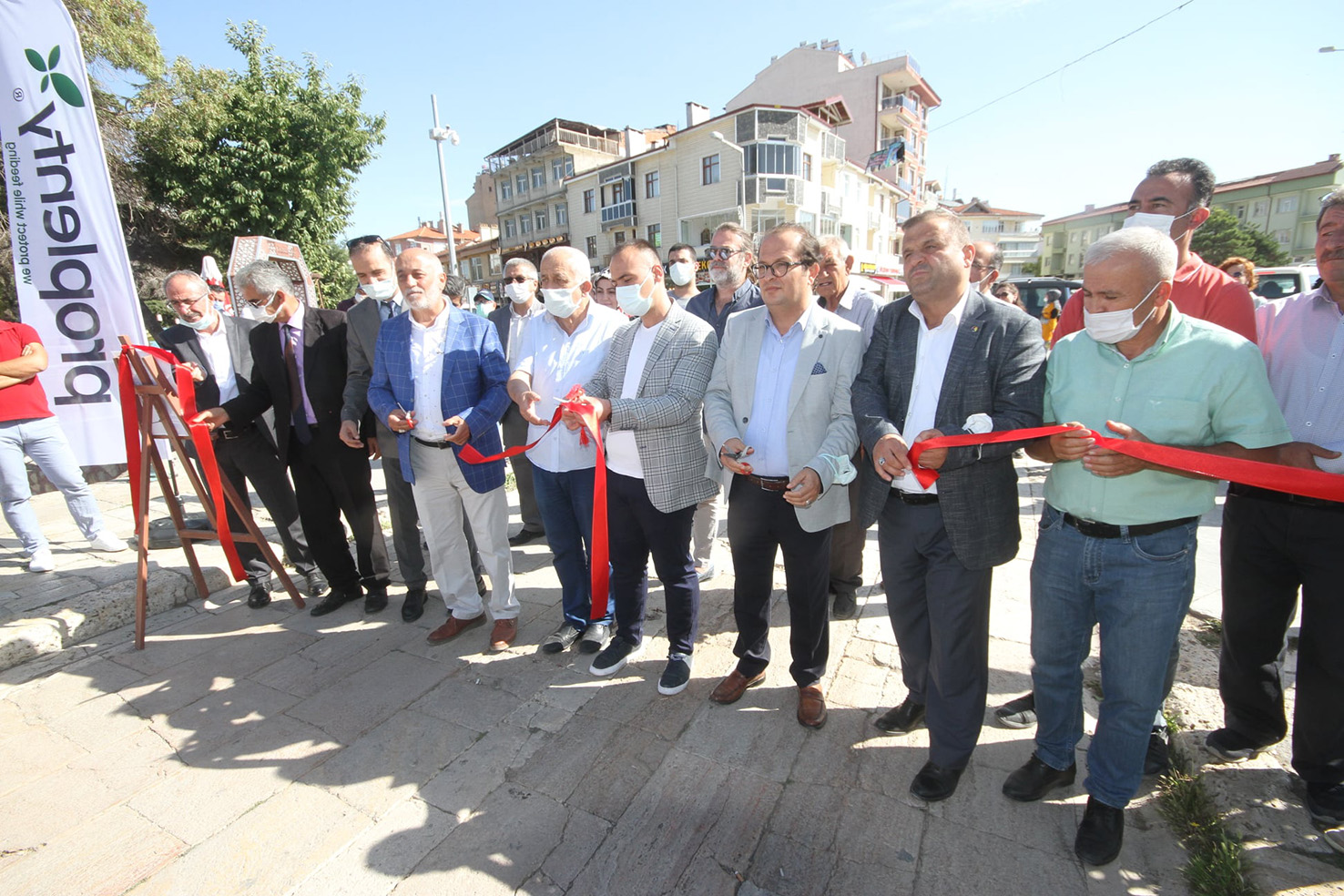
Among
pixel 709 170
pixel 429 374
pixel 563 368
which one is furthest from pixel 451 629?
pixel 709 170

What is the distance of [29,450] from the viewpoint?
177 inches

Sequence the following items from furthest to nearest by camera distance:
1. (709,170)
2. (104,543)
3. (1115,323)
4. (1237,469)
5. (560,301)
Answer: (709,170), (104,543), (560,301), (1115,323), (1237,469)

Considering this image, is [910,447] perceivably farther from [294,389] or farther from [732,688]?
[294,389]

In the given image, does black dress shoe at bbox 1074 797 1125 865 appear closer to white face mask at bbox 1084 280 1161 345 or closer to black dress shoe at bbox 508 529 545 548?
white face mask at bbox 1084 280 1161 345

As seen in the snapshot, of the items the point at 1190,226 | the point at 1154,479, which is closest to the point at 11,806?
the point at 1154,479

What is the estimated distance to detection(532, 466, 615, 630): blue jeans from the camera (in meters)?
3.21

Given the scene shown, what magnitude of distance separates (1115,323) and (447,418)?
299 cm

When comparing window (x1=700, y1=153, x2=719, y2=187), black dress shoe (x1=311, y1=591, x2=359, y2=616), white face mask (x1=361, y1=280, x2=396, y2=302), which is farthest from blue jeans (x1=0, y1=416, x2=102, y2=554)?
window (x1=700, y1=153, x2=719, y2=187)

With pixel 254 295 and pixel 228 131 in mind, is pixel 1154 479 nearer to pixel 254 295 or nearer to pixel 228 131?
pixel 254 295

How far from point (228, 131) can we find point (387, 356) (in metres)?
13.8

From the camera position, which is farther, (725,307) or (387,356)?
(725,307)

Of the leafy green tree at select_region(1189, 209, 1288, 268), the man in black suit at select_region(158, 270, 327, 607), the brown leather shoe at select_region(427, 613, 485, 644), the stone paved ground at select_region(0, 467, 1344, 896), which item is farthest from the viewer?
the leafy green tree at select_region(1189, 209, 1288, 268)

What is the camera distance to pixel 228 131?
42.1ft

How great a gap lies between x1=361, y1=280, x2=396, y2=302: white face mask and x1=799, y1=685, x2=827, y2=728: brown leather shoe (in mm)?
3281
